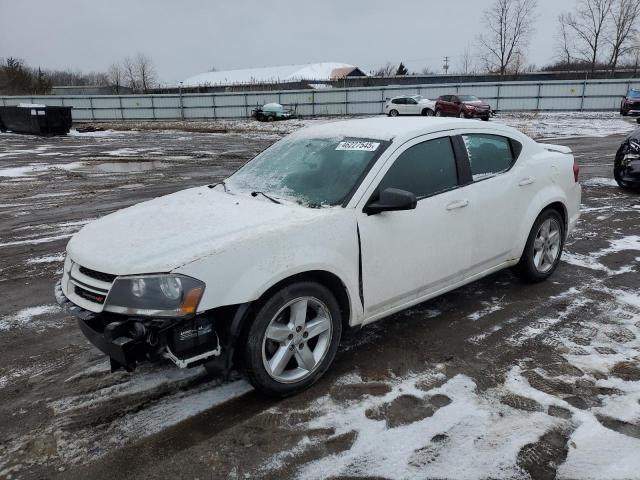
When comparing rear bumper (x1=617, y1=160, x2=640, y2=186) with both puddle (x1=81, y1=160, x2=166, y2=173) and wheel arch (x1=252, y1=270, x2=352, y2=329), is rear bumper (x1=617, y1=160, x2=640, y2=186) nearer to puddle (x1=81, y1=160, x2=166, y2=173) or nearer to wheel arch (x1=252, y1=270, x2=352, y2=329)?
wheel arch (x1=252, y1=270, x2=352, y2=329)

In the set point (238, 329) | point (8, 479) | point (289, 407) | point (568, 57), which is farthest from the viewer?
point (568, 57)

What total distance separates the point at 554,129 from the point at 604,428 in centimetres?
2614

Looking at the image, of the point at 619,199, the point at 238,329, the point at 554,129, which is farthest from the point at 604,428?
the point at 554,129

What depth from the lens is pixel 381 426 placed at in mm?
2797

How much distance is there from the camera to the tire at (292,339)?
2.84m

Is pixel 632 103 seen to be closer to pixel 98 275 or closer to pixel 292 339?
pixel 292 339

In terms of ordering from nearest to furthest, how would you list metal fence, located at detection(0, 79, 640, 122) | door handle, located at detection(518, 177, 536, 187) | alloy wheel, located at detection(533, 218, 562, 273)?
door handle, located at detection(518, 177, 536, 187)
alloy wheel, located at detection(533, 218, 562, 273)
metal fence, located at detection(0, 79, 640, 122)

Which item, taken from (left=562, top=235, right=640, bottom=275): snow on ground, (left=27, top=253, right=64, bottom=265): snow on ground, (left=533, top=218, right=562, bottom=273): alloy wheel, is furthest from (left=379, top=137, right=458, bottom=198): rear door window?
(left=27, top=253, right=64, bottom=265): snow on ground

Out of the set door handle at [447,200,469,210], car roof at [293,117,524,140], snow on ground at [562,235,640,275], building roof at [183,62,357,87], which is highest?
building roof at [183,62,357,87]

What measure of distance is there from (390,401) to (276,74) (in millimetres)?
81660

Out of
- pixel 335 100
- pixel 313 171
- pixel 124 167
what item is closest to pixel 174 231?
pixel 313 171

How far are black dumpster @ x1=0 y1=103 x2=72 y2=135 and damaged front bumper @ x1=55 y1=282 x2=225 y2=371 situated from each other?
91.8 feet

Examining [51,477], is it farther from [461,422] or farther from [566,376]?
[566,376]

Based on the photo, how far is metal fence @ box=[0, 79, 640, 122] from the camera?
112 ft
